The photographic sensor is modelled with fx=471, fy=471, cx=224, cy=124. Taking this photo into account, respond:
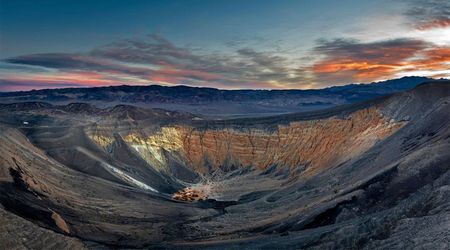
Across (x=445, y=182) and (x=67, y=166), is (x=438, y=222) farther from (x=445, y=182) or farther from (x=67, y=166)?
(x=67, y=166)

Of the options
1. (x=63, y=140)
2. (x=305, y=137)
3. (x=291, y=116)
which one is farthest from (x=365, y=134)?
(x=63, y=140)

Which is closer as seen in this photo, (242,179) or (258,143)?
(242,179)

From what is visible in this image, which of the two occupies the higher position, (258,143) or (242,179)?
(258,143)

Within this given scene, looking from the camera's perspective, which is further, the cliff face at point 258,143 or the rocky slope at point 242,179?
the cliff face at point 258,143

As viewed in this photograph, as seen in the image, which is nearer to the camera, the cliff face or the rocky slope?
the rocky slope
